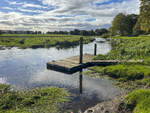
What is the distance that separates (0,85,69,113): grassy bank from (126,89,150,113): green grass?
335 centimetres

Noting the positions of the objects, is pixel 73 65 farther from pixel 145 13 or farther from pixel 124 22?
pixel 124 22

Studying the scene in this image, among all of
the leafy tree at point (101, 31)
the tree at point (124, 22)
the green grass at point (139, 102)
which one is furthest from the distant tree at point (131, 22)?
the green grass at point (139, 102)

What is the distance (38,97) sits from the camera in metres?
7.82

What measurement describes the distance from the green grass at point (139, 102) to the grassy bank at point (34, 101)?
A: 11.0 ft

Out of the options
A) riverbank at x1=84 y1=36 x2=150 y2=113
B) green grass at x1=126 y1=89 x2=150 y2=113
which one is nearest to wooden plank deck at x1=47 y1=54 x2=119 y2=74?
riverbank at x1=84 y1=36 x2=150 y2=113

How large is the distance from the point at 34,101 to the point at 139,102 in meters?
5.15

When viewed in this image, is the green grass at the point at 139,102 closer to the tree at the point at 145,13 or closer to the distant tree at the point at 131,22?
the tree at the point at 145,13

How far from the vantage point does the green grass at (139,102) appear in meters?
4.88

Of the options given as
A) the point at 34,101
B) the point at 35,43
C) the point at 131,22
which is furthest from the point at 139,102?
the point at 131,22

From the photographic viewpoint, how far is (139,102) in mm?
5285

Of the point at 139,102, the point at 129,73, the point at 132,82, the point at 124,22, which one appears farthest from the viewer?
the point at 124,22

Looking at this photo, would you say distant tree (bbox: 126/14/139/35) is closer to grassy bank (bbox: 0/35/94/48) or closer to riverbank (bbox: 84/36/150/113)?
grassy bank (bbox: 0/35/94/48)

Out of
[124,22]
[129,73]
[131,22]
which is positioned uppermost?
[131,22]

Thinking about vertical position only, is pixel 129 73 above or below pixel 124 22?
below
